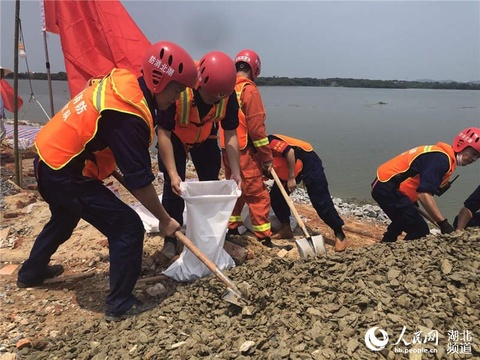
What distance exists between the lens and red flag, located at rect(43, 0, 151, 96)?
5.12 metres

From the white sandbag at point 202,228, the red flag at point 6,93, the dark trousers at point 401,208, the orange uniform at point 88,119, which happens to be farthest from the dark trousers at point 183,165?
the red flag at point 6,93

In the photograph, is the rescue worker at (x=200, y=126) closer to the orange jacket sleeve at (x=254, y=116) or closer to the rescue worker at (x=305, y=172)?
the orange jacket sleeve at (x=254, y=116)

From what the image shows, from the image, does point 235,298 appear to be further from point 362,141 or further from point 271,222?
point 362,141

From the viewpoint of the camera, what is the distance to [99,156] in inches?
102

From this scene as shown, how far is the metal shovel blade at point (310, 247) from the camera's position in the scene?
3.59 meters

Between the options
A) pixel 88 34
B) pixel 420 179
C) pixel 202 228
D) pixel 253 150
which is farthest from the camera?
pixel 88 34

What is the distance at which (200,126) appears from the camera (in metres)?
3.40

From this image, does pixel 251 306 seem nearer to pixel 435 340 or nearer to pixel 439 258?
pixel 435 340

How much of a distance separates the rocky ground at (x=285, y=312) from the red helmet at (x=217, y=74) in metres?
1.39

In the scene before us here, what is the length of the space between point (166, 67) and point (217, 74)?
0.59 metres

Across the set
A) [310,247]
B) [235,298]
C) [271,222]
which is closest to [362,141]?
[271,222]

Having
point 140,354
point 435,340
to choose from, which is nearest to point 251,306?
point 140,354

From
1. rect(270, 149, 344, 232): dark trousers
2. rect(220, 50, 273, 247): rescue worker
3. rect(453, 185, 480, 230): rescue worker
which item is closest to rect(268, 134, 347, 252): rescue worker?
rect(270, 149, 344, 232): dark trousers

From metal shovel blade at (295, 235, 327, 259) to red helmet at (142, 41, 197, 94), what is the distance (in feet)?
6.11
